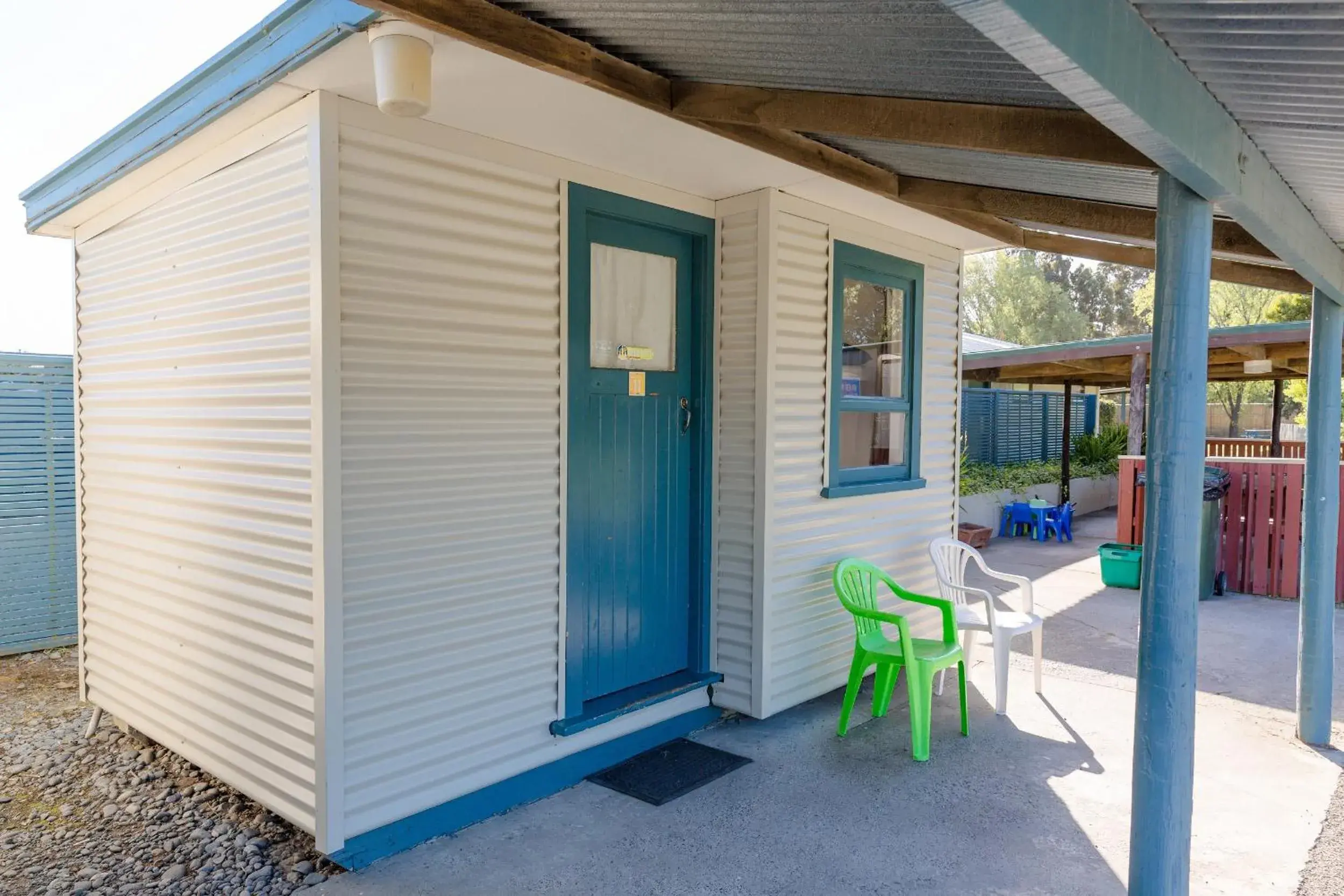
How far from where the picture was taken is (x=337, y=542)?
2783 mm

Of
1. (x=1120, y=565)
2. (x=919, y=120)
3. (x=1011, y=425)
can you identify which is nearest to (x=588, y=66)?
(x=919, y=120)

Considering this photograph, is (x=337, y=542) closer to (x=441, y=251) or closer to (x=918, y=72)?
(x=441, y=251)

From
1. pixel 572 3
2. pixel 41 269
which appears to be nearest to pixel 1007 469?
pixel 572 3

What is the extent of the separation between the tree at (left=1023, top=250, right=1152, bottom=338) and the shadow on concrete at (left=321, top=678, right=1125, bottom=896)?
40647 mm

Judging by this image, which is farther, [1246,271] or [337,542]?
[1246,271]

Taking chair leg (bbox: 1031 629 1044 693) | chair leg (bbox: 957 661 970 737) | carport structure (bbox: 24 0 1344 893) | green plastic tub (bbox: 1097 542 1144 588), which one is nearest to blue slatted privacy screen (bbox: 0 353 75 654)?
carport structure (bbox: 24 0 1344 893)

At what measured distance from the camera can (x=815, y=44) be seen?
89.2 inches

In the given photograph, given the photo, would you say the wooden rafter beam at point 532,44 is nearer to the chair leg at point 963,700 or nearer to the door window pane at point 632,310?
the door window pane at point 632,310

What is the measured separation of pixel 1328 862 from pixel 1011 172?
9.09 feet

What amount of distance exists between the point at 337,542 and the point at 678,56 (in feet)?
6.37

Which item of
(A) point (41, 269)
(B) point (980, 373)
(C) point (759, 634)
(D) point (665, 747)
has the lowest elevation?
(D) point (665, 747)

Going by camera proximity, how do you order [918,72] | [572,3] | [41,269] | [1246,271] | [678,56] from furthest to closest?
[41,269] < [1246,271] < [678,56] < [918,72] < [572,3]

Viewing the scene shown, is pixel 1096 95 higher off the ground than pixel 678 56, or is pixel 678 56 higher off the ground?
pixel 678 56

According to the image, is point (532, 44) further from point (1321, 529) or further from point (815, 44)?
point (1321, 529)
